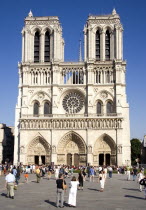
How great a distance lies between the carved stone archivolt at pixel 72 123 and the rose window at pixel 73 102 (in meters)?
2.55

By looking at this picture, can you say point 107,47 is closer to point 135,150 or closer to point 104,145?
point 104,145

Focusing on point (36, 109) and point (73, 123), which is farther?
point (36, 109)

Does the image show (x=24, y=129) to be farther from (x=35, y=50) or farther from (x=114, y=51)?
(x=114, y=51)

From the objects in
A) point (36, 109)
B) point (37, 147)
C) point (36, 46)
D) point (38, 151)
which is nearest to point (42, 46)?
point (36, 46)

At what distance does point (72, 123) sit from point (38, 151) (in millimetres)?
6960

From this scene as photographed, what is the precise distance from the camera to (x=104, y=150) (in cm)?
5266

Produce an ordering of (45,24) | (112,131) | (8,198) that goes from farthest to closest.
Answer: (45,24) → (112,131) → (8,198)

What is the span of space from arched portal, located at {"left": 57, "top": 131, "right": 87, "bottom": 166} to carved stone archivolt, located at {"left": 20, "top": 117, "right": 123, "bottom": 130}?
1.52 meters

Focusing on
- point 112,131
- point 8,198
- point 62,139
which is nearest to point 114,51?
point 112,131

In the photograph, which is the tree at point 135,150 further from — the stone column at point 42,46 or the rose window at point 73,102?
the stone column at point 42,46

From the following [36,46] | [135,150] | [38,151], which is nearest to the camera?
[38,151]

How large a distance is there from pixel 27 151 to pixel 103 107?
13671mm

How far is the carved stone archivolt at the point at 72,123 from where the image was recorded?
52156mm

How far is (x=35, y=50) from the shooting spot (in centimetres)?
5716
